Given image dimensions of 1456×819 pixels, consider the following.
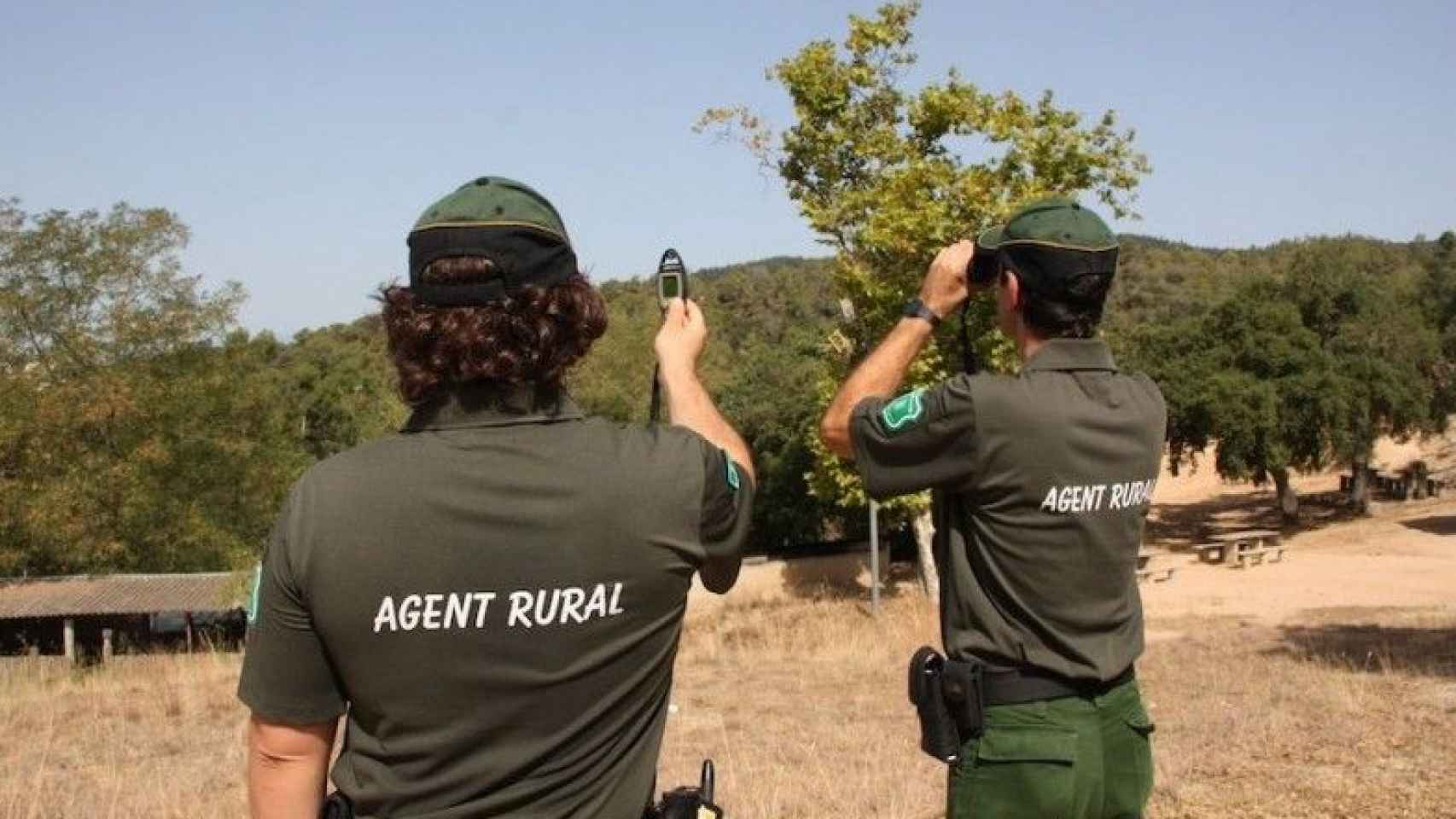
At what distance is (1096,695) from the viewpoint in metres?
3.26

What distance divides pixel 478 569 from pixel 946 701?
1.61 meters

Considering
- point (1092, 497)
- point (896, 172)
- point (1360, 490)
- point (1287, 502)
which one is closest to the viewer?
point (1092, 497)

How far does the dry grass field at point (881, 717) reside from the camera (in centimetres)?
590

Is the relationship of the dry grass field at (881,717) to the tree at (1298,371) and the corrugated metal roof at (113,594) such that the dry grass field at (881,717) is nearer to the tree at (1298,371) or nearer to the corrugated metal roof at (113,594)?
the corrugated metal roof at (113,594)

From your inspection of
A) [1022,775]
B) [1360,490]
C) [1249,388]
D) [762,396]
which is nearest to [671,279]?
[1022,775]

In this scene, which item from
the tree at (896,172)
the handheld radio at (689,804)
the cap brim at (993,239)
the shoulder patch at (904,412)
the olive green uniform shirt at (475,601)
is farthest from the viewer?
the tree at (896,172)

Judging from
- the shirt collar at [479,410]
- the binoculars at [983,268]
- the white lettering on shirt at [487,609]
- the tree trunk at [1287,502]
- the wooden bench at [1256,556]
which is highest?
the binoculars at [983,268]

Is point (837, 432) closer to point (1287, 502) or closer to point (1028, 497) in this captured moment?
point (1028, 497)

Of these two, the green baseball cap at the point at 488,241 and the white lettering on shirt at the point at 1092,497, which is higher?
the green baseball cap at the point at 488,241

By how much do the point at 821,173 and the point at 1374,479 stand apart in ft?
94.0

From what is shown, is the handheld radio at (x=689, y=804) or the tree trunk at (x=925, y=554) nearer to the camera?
the handheld radio at (x=689, y=804)

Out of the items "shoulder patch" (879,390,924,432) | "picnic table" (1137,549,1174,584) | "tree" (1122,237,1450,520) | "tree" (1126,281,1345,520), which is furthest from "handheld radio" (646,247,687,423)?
"tree" (1122,237,1450,520)

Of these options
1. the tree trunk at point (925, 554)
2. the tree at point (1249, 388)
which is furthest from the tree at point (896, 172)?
the tree at point (1249, 388)

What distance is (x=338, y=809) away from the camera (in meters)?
2.03
